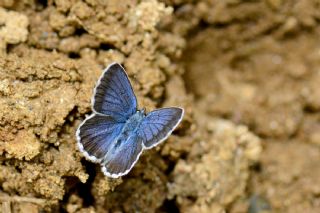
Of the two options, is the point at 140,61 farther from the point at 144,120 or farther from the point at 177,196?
the point at 177,196

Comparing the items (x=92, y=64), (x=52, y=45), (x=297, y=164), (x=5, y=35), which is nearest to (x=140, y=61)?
(x=92, y=64)

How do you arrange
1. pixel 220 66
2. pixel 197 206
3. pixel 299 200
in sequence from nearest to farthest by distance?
1. pixel 197 206
2. pixel 299 200
3. pixel 220 66

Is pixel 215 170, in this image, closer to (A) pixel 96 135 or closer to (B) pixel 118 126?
(B) pixel 118 126

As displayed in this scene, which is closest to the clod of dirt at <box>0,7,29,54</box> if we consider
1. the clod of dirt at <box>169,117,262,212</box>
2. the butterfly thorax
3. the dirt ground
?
the dirt ground

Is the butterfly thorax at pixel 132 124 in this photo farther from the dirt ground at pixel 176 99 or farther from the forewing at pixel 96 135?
the dirt ground at pixel 176 99

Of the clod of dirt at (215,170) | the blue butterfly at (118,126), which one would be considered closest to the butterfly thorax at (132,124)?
the blue butterfly at (118,126)

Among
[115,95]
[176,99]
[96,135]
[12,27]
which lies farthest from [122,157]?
[12,27]

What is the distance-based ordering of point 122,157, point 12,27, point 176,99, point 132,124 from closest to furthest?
1. point 122,157
2. point 132,124
3. point 12,27
4. point 176,99
